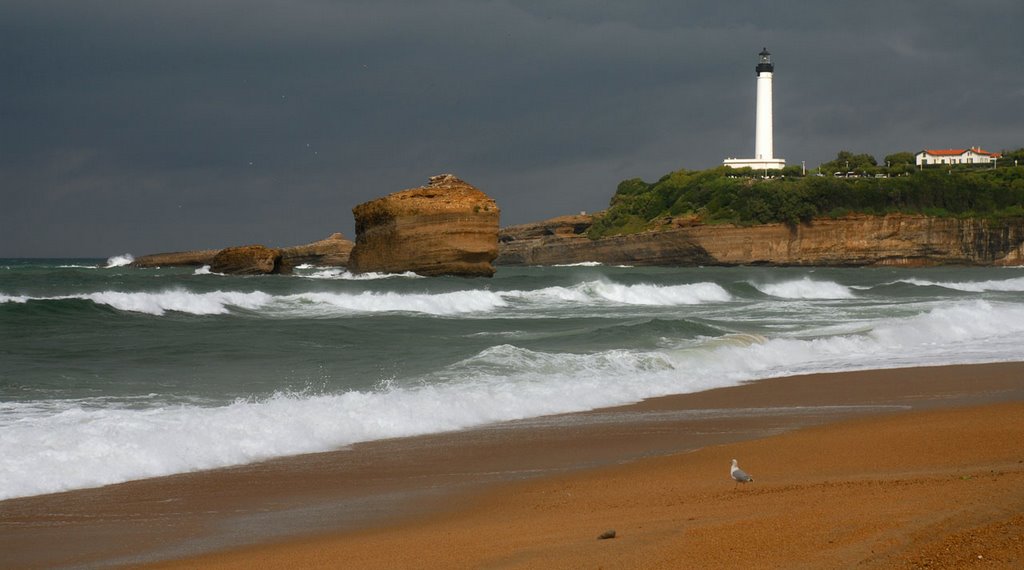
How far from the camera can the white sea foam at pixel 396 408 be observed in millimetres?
8445

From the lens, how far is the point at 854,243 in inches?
3378

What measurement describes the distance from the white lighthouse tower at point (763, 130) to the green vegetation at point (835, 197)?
235 inches

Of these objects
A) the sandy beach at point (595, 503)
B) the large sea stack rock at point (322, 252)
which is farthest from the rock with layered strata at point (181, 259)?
the sandy beach at point (595, 503)

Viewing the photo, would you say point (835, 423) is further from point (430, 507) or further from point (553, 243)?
point (553, 243)

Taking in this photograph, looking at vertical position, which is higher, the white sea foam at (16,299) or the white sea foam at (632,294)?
the white sea foam at (16,299)

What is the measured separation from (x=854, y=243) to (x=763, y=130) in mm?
21289

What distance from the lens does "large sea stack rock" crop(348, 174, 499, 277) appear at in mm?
52062

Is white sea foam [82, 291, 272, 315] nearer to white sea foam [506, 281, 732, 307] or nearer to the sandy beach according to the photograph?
white sea foam [506, 281, 732, 307]

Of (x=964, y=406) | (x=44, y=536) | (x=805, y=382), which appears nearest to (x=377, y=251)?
(x=805, y=382)

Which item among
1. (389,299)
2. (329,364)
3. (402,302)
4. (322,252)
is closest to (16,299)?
(389,299)

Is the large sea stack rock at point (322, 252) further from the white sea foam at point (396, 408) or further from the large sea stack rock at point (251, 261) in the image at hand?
the white sea foam at point (396, 408)

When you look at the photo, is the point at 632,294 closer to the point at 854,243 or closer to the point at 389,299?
the point at 389,299

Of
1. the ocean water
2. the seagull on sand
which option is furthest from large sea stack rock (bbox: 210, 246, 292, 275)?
the seagull on sand

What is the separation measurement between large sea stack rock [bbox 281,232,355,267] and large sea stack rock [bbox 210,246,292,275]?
21.8 metres
